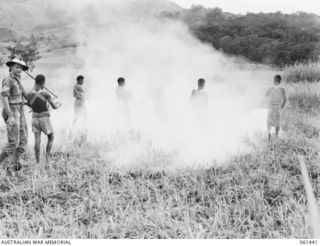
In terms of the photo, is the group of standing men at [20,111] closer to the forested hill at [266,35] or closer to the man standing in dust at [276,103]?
the man standing in dust at [276,103]

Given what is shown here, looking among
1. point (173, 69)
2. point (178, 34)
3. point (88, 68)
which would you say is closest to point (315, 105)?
point (173, 69)

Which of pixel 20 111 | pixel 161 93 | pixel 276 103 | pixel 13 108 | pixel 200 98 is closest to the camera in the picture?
pixel 13 108

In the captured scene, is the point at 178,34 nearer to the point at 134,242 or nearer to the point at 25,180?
the point at 25,180

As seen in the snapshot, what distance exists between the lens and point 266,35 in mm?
21953

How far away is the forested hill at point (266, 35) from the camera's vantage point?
20859 millimetres

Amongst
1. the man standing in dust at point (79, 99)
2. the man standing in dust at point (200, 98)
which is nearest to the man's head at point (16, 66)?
the man standing in dust at point (79, 99)

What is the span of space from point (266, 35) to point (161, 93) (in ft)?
34.0

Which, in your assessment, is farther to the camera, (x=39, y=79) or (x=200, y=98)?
(x=200, y=98)

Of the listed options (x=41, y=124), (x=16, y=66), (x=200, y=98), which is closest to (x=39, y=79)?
(x=16, y=66)

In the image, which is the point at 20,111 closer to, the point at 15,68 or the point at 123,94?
the point at 15,68

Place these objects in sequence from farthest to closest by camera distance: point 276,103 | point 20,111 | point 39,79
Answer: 1. point 276,103
2. point 39,79
3. point 20,111

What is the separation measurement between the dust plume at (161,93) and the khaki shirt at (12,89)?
158 cm

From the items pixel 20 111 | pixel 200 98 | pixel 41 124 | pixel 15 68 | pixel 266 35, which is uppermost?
pixel 266 35

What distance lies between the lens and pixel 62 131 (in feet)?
28.3
